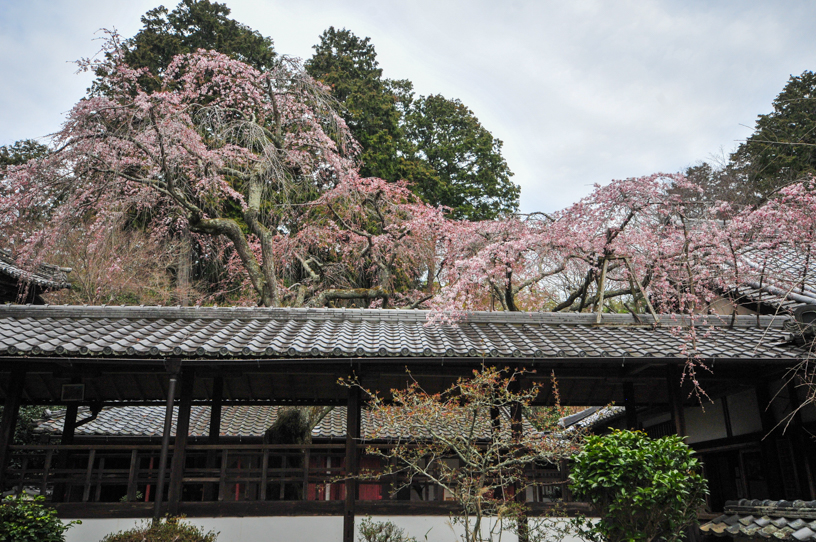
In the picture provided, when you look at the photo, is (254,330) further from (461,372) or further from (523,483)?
(523,483)

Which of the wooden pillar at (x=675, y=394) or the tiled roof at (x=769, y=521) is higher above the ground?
the wooden pillar at (x=675, y=394)

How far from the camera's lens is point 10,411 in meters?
8.41

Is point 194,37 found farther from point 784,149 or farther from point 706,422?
point 784,149

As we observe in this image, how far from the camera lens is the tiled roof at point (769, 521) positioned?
17.2 feet

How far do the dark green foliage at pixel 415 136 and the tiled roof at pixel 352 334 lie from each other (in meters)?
13.7

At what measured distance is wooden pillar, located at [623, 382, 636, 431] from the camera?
372 inches

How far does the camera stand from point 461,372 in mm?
8688

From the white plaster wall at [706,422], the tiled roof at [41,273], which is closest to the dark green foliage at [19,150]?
the tiled roof at [41,273]

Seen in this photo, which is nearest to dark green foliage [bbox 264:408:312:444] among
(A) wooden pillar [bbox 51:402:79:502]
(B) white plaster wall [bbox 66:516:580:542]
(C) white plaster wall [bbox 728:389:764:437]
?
(A) wooden pillar [bbox 51:402:79:502]

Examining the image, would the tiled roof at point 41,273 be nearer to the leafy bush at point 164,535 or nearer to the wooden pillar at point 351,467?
the leafy bush at point 164,535

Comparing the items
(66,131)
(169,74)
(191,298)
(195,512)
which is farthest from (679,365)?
(191,298)

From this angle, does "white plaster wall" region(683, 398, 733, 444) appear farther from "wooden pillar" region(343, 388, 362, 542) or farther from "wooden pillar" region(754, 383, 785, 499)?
"wooden pillar" region(343, 388, 362, 542)

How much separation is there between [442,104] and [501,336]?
20443 millimetres

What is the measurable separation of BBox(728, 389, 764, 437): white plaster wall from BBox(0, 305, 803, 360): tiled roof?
50.2 inches
